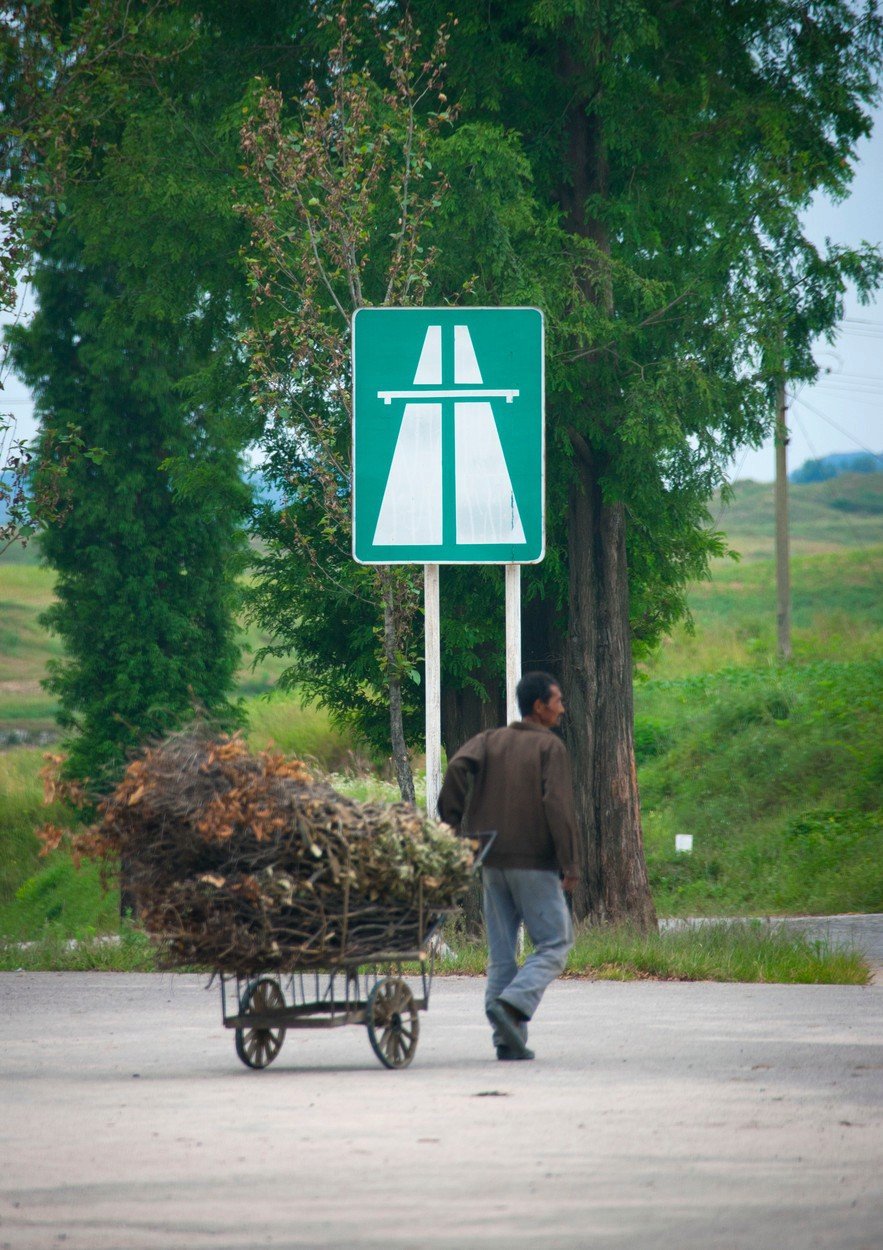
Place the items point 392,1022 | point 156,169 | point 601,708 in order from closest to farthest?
point 392,1022 → point 156,169 → point 601,708

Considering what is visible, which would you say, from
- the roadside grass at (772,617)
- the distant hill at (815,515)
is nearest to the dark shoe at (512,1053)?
the roadside grass at (772,617)

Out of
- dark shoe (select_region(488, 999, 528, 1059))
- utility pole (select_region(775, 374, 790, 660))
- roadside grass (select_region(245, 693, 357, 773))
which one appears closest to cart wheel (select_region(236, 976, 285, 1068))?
dark shoe (select_region(488, 999, 528, 1059))

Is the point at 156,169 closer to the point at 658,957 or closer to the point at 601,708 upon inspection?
the point at 601,708

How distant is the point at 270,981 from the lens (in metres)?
9.46

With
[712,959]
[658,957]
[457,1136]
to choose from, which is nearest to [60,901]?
[658,957]

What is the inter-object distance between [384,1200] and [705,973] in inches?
313

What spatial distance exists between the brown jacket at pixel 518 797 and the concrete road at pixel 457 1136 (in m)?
1.08

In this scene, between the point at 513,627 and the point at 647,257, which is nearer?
the point at 513,627

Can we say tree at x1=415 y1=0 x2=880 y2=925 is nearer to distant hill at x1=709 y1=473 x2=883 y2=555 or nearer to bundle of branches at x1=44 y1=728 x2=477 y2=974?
bundle of branches at x1=44 y1=728 x2=477 y2=974

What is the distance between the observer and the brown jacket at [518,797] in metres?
9.75

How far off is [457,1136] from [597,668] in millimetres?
11664

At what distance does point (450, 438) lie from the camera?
45.2 ft

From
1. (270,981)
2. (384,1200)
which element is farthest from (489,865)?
(384,1200)

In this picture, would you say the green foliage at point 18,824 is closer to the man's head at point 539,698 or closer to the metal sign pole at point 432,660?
the metal sign pole at point 432,660
